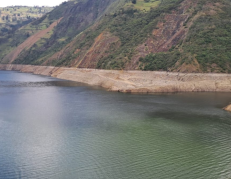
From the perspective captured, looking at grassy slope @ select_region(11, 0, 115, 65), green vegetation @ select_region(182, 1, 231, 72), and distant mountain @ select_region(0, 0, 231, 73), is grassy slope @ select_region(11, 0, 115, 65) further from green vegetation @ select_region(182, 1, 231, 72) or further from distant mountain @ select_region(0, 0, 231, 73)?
green vegetation @ select_region(182, 1, 231, 72)

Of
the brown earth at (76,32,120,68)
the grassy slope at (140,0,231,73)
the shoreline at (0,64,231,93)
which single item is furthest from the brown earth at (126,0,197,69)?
the brown earth at (76,32,120,68)

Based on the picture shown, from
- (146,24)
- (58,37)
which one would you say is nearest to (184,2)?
(146,24)

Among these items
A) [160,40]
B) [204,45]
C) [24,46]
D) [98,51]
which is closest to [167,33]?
[160,40]

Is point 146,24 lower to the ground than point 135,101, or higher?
higher

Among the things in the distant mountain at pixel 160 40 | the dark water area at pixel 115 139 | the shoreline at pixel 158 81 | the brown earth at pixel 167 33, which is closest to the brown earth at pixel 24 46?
the distant mountain at pixel 160 40

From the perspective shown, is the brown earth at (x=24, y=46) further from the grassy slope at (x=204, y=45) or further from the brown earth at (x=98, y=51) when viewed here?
the grassy slope at (x=204, y=45)

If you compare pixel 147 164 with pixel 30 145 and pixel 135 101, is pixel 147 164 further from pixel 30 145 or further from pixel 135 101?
pixel 135 101

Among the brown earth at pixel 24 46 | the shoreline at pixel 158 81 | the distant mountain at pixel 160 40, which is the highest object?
the distant mountain at pixel 160 40

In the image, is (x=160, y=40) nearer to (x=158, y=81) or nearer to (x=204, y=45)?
(x=204, y=45)
